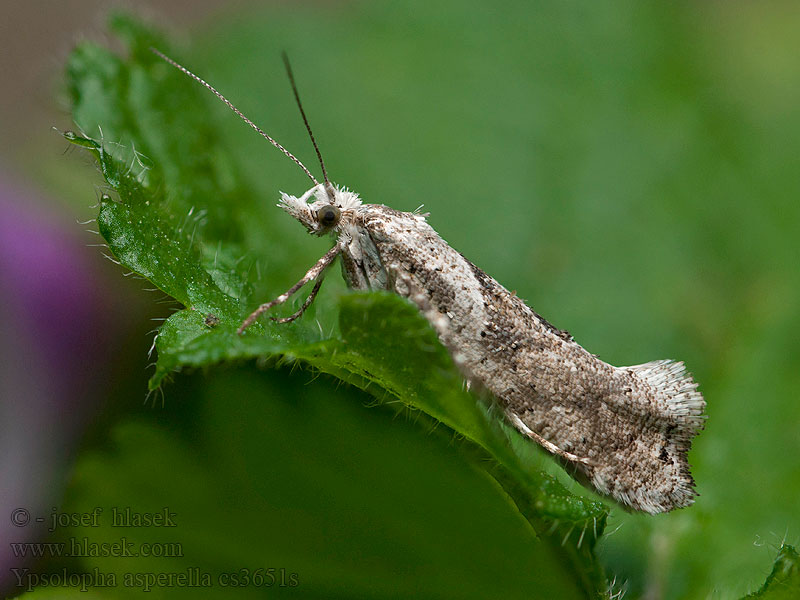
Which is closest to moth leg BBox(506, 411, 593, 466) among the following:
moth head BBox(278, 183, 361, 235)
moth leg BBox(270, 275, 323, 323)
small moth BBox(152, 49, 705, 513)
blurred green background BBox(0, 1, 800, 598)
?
small moth BBox(152, 49, 705, 513)

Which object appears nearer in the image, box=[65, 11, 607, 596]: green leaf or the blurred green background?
box=[65, 11, 607, 596]: green leaf

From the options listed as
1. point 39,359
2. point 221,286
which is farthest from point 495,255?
point 39,359

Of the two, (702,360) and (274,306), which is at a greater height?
(702,360)

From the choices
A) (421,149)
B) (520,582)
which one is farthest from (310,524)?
(421,149)

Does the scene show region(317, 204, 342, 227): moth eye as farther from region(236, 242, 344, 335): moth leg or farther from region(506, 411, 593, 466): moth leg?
region(506, 411, 593, 466): moth leg

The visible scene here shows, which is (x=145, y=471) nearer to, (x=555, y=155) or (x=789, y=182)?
(x=555, y=155)

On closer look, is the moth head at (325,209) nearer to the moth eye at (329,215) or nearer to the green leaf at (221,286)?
the moth eye at (329,215)
